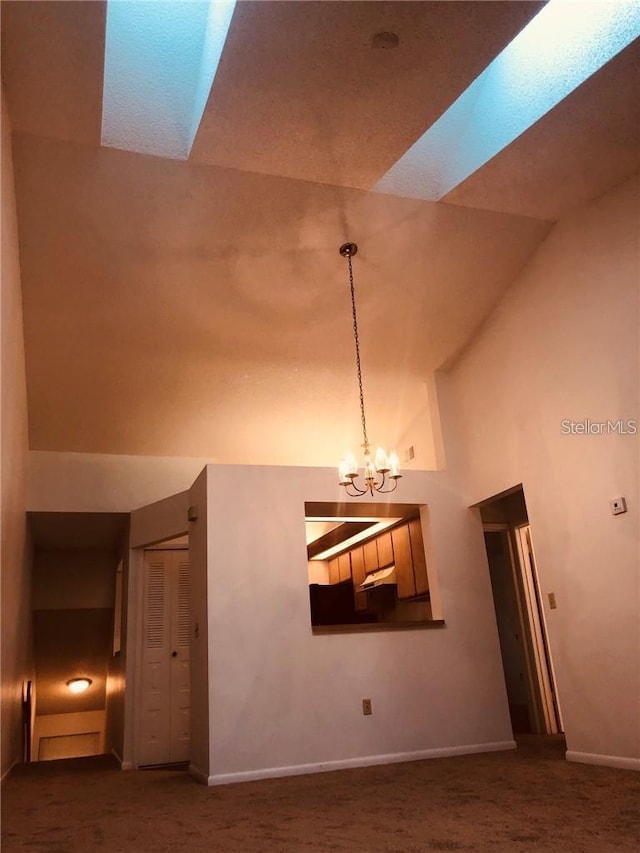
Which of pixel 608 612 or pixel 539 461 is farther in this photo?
pixel 539 461

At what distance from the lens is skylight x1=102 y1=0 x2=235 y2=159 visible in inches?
144

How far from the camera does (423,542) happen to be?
20.1 ft

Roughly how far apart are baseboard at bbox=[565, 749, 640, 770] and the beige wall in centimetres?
436

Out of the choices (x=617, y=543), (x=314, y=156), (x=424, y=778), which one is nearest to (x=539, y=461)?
(x=617, y=543)

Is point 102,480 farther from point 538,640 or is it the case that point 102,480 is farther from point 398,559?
point 538,640

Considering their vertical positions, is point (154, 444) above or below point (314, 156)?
below

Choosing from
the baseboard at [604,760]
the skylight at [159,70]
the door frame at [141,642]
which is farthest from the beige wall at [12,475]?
the baseboard at [604,760]

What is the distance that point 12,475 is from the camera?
16.1 ft

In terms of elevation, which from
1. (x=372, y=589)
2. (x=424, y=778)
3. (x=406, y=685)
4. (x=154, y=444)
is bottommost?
(x=424, y=778)

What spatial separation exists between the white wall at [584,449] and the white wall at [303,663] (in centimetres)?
85

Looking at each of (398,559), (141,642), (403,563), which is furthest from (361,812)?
(141,642)

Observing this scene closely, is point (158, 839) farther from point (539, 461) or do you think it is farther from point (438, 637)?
point (539, 461)

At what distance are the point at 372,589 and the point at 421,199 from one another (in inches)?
157

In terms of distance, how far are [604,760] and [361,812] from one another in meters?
1.98
